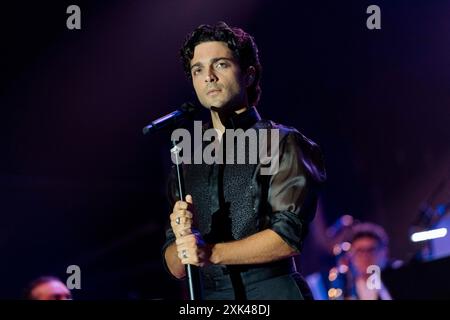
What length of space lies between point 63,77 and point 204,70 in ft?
9.65

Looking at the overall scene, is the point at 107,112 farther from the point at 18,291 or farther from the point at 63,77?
the point at 18,291

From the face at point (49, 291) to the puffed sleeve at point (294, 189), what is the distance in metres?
2.18

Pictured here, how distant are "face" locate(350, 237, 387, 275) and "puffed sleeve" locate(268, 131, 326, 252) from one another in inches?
96.0

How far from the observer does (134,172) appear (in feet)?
20.2

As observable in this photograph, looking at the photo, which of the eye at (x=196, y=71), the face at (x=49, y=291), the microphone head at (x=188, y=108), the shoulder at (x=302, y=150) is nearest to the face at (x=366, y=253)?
the face at (x=49, y=291)

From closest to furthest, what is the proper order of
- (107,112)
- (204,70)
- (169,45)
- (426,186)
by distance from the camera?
(204,70)
(169,45)
(107,112)
(426,186)

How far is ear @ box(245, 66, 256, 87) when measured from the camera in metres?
2.66

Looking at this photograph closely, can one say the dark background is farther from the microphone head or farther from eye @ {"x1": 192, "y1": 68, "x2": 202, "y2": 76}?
the microphone head

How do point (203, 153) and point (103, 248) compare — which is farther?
point (103, 248)

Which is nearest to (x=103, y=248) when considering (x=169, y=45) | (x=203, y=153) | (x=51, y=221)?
(x=51, y=221)

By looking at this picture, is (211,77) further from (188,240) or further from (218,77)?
(188,240)

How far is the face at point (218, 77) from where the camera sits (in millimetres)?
2537
